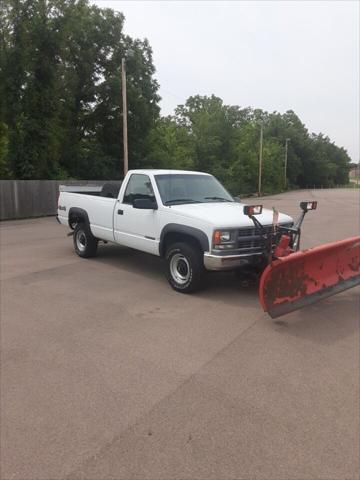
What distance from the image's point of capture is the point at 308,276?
579cm

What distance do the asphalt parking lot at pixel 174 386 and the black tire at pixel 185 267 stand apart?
0.62 feet

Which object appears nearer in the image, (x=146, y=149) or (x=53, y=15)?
(x=53, y=15)

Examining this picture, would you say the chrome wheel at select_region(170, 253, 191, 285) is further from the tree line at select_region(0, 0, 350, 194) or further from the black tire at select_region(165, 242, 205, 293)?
the tree line at select_region(0, 0, 350, 194)

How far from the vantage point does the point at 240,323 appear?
17.9 feet

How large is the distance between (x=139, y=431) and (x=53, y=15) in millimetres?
22458

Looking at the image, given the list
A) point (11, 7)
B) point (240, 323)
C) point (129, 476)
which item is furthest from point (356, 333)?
point (11, 7)

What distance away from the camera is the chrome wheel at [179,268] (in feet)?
22.0

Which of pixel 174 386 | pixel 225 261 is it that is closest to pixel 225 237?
pixel 225 261

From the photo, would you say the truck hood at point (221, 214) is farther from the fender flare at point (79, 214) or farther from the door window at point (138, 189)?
the fender flare at point (79, 214)

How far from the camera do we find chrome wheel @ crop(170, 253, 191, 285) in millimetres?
6719

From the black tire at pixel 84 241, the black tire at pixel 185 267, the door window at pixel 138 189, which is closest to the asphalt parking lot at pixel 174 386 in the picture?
the black tire at pixel 185 267

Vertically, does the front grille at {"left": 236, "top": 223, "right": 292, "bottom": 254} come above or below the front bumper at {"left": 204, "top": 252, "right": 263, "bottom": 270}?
above

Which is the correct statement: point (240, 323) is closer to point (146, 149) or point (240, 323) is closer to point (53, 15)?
point (53, 15)

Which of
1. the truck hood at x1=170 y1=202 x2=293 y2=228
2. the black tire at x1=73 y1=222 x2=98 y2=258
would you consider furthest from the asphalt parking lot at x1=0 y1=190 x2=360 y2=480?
the black tire at x1=73 y1=222 x2=98 y2=258
